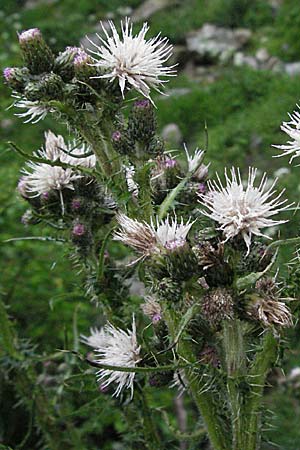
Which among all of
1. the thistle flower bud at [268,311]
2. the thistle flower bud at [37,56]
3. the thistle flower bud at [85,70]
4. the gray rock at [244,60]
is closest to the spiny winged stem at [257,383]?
the thistle flower bud at [268,311]

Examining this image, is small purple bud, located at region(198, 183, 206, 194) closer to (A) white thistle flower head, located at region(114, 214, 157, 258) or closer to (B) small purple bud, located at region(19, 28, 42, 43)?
(A) white thistle flower head, located at region(114, 214, 157, 258)

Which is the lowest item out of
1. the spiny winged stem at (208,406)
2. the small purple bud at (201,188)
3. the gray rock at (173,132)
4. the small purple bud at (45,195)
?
the spiny winged stem at (208,406)

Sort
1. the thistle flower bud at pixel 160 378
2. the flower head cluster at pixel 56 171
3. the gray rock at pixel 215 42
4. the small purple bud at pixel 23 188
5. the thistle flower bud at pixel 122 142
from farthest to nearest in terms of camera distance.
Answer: the gray rock at pixel 215 42
the small purple bud at pixel 23 188
the flower head cluster at pixel 56 171
the thistle flower bud at pixel 160 378
the thistle flower bud at pixel 122 142

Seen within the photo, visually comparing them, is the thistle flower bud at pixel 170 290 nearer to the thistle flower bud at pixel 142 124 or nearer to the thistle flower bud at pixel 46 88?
the thistle flower bud at pixel 142 124

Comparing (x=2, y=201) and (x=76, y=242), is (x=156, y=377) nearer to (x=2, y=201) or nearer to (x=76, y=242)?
(x=76, y=242)

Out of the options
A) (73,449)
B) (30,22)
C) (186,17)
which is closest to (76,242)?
(73,449)

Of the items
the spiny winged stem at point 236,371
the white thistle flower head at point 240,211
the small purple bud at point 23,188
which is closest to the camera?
the white thistle flower head at point 240,211

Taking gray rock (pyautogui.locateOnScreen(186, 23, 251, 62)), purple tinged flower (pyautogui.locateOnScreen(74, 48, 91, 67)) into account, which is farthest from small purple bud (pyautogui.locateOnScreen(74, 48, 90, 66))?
gray rock (pyautogui.locateOnScreen(186, 23, 251, 62))
